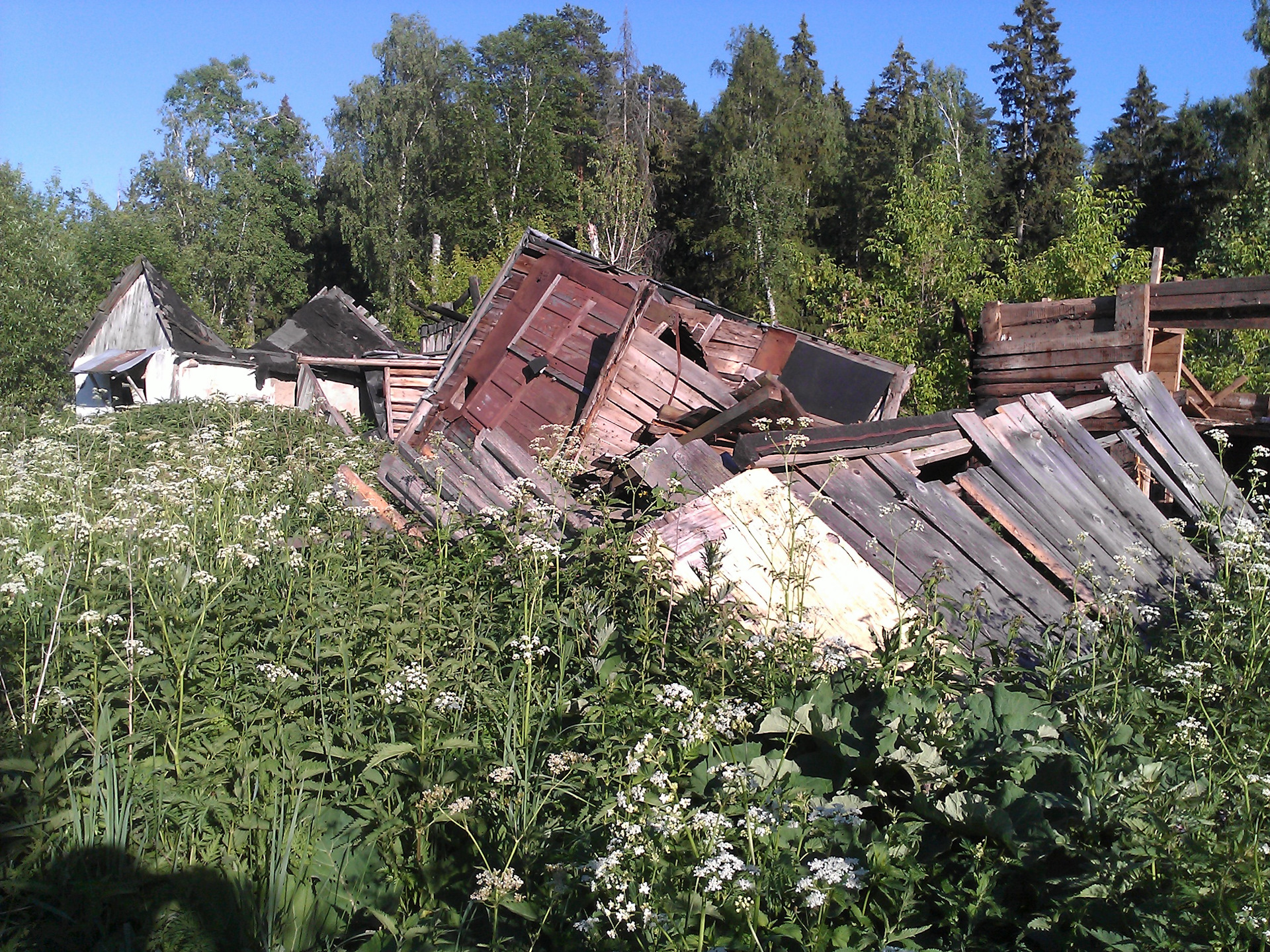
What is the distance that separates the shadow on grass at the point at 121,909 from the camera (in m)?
2.25

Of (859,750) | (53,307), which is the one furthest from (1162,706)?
(53,307)

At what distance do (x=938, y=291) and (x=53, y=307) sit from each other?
2391 centimetres

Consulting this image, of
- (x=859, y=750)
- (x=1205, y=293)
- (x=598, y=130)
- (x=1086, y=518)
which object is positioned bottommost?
(x=859, y=750)

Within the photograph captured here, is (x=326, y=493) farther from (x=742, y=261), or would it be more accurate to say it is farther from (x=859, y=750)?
(x=742, y=261)

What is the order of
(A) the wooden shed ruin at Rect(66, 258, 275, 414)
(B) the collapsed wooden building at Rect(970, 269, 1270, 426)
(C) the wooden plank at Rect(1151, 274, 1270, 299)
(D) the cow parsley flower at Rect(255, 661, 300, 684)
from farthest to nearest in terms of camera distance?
(A) the wooden shed ruin at Rect(66, 258, 275, 414) → (B) the collapsed wooden building at Rect(970, 269, 1270, 426) → (C) the wooden plank at Rect(1151, 274, 1270, 299) → (D) the cow parsley flower at Rect(255, 661, 300, 684)

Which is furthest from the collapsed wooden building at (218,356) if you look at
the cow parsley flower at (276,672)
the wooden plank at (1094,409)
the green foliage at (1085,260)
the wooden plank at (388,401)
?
the cow parsley flower at (276,672)

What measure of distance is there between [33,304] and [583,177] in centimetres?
2349

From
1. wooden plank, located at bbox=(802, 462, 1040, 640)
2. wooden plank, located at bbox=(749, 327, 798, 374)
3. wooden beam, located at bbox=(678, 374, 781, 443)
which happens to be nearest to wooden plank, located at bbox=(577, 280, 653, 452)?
wooden beam, located at bbox=(678, 374, 781, 443)

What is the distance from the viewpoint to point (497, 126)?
35750 millimetres

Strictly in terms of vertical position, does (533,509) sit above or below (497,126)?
below

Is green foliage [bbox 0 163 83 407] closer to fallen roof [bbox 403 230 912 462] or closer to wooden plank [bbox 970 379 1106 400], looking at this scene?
fallen roof [bbox 403 230 912 462]

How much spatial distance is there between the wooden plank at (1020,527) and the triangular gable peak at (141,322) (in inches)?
986

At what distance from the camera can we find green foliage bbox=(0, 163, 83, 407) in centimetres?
2286

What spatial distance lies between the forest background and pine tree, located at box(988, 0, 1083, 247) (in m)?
0.10
